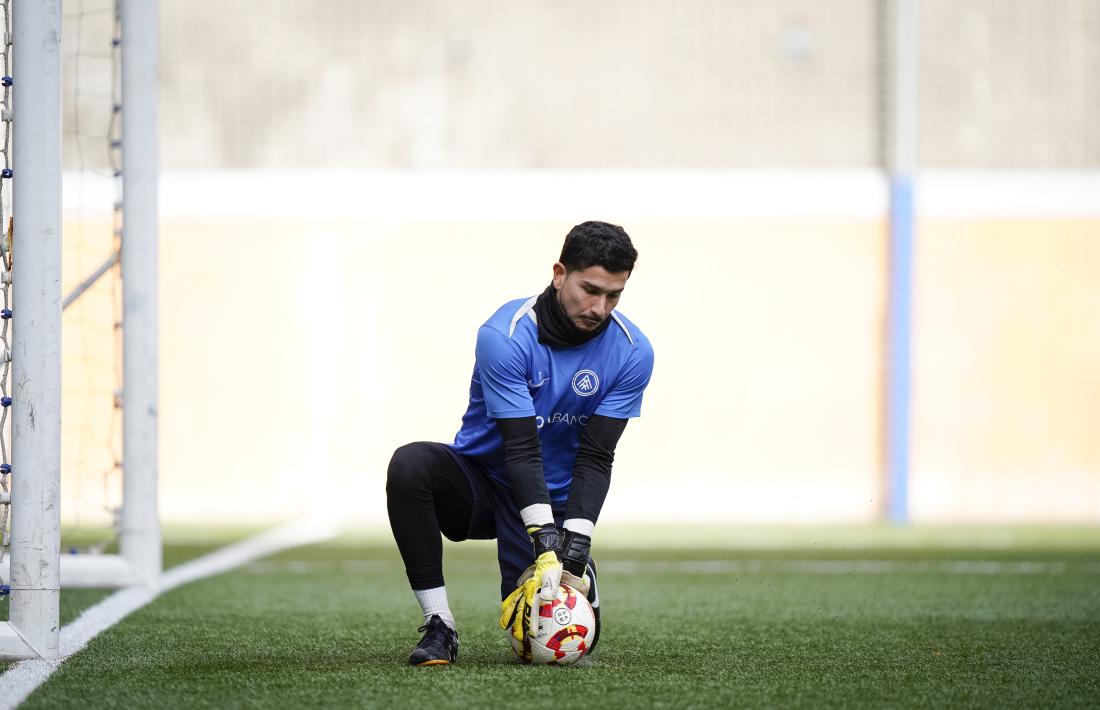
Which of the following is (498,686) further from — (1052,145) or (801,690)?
(1052,145)

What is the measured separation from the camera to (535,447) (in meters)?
3.83

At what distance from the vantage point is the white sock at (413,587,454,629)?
13.1ft

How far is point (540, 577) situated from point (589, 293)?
0.77 m

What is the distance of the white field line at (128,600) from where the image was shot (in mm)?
3596

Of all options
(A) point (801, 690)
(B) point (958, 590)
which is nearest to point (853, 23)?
(B) point (958, 590)

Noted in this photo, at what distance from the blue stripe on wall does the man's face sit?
32.6 ft

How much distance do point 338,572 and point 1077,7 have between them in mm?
9829

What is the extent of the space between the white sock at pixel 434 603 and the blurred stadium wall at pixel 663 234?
9.20 m

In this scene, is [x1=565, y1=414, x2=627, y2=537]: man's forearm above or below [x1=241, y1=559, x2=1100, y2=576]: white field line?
above

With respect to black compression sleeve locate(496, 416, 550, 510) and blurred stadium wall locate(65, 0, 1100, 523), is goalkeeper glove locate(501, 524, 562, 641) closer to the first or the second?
black compression sleeve locate(496, 416, 550, 510)

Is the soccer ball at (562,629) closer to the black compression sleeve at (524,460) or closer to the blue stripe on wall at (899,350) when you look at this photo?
the black compression sleeve at (524,460)

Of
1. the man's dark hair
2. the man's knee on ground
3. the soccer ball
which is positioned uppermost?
the man's dark hair

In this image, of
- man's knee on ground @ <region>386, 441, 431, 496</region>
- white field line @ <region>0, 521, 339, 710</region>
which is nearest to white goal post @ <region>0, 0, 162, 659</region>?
white field line @ <region>0, 521, 339, 710</region>

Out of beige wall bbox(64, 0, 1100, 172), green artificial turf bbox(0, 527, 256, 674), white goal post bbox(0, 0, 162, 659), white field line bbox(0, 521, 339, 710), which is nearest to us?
white field line bbox(0, 521, 339, 710)
